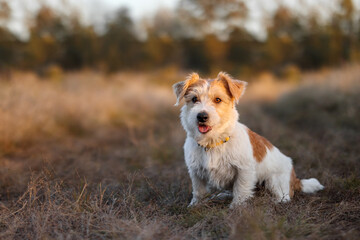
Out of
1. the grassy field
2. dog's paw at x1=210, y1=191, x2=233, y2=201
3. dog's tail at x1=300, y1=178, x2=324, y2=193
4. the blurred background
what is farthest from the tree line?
dog's paw at x1=210, y1=191, x2=233, y2=201

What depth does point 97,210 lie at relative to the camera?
3.14 m

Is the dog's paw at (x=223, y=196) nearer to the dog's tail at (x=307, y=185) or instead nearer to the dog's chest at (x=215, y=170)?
the dog's chest at (x=215, y=170)

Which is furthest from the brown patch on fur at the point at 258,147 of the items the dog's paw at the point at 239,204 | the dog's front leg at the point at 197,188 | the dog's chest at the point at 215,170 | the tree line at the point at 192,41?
the tree line at the point at 192,41

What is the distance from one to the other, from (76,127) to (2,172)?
437 centimetres

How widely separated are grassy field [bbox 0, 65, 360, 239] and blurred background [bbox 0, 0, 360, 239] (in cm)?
2

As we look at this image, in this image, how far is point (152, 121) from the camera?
10.5 m

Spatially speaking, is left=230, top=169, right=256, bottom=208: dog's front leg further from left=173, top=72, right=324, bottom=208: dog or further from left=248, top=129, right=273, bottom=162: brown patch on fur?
left=248, top=129, right=273, bottom=162: brown patch on fur

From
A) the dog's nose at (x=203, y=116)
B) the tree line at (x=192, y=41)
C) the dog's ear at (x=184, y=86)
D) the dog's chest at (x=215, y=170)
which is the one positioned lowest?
the dog's chest at (x=215, y=170)

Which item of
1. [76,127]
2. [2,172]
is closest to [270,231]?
[2,172]

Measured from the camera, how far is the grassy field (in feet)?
9.21

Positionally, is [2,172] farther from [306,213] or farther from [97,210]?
[306,213]

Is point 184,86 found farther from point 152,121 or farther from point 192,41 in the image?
point 192,41

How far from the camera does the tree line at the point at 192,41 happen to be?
1764 cm

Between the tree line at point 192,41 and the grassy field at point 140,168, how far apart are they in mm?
7032
